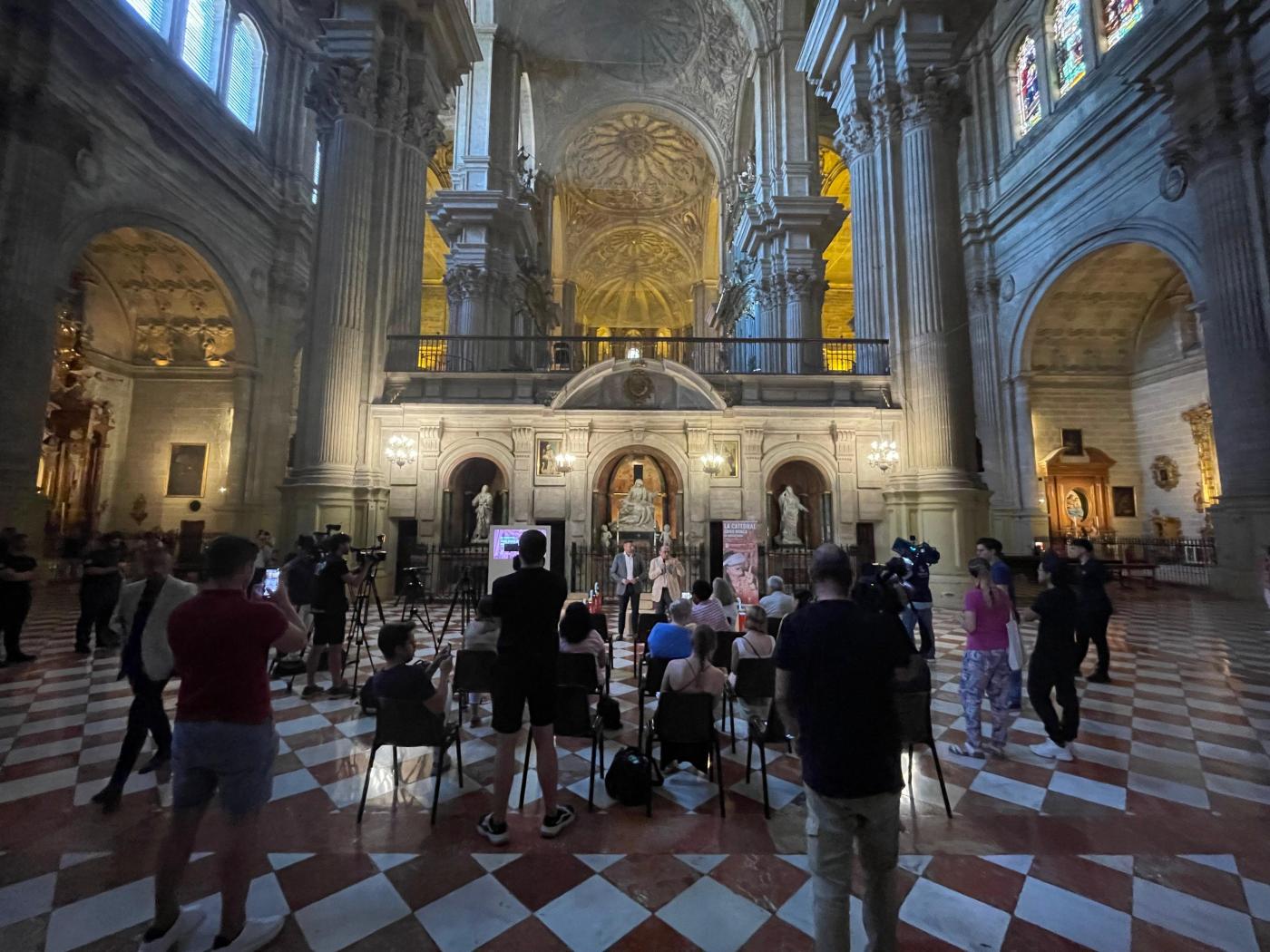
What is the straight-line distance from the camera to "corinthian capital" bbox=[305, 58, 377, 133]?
12.5 metres

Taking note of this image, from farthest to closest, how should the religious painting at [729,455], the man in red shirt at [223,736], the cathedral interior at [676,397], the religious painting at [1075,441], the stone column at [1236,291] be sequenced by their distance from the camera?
the religious painting at [1075,441], the religious painting at [729,455], the stone column at [1236,291], the cathedral interior at [676,397], the man in red shirt at [223,736]

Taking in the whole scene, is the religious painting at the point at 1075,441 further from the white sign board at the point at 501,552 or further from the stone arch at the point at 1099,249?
the white sign board at the point at 501,552

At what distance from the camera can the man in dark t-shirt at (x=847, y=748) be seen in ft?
6.26

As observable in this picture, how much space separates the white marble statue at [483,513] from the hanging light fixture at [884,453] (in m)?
8.91

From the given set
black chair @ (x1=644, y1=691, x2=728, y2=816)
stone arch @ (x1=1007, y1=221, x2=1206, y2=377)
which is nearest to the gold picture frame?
black chair @ (x1=644, y1=691, x2=728, y2=816)

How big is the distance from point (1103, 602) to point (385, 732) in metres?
6.71

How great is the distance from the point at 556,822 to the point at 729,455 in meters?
11.0

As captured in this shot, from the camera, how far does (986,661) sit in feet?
14.2

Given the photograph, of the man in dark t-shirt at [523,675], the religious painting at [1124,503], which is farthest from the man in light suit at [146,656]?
the religious painting at [1124,503]

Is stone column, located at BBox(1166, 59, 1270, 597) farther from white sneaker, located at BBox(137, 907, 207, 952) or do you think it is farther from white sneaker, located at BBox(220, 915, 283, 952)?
white sneaker, located at BBox(137, 907, 207, 952)

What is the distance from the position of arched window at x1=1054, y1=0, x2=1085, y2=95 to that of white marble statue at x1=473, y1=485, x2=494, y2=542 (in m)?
20.0

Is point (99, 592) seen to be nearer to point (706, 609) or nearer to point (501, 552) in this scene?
point (501, 552)

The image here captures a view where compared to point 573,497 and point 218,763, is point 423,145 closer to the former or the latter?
point 573,497

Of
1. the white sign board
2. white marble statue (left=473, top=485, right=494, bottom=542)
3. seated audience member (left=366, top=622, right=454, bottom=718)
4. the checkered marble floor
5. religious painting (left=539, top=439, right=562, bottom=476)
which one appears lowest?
the checkered marble floor
